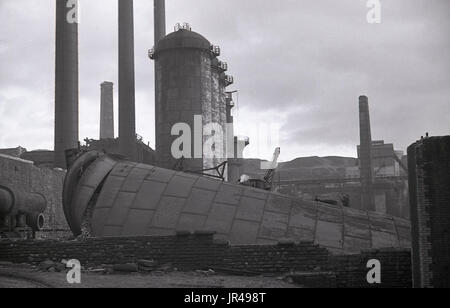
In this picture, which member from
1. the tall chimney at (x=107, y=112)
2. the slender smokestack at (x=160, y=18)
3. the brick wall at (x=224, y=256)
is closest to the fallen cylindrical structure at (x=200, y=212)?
the brick wall at (x=224, y=256)

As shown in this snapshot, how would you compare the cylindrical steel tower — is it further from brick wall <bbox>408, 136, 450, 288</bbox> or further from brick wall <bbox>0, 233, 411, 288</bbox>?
brick wall <bbox>408, 136, 450, 288</bbox>

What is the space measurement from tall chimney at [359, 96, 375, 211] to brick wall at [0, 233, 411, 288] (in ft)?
124

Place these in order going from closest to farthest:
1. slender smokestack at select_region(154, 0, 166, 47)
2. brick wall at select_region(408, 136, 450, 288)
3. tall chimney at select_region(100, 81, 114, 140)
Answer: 1. brick wall at select_region(408, 136, 450, 288)
2. slender smokestack at select_region(154, 0, 166, 47)
3. tall chimney at select_region(100, 81, 114, 140)

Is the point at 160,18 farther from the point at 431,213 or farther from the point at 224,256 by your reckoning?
the point at 431,213

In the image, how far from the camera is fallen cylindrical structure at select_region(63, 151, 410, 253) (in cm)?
1442

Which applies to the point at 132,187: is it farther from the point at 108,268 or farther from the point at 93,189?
the point at 108,268

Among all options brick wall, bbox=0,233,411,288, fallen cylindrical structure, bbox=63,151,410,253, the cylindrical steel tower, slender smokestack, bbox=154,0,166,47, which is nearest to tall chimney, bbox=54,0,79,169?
the cylindrical steel tower

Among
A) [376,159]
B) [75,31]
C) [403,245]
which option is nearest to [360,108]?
[376,159]

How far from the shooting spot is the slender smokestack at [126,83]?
38.5 metres

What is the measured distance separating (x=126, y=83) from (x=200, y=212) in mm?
26196

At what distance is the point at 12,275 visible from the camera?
35.8 ft

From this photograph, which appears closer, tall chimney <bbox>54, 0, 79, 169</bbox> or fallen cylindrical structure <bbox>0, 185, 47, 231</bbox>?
fallen cylindrical structure <bbox>0, 185, 47, 231</bbox>

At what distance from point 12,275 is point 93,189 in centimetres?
518

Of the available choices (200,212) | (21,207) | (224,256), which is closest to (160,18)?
(21,207)
